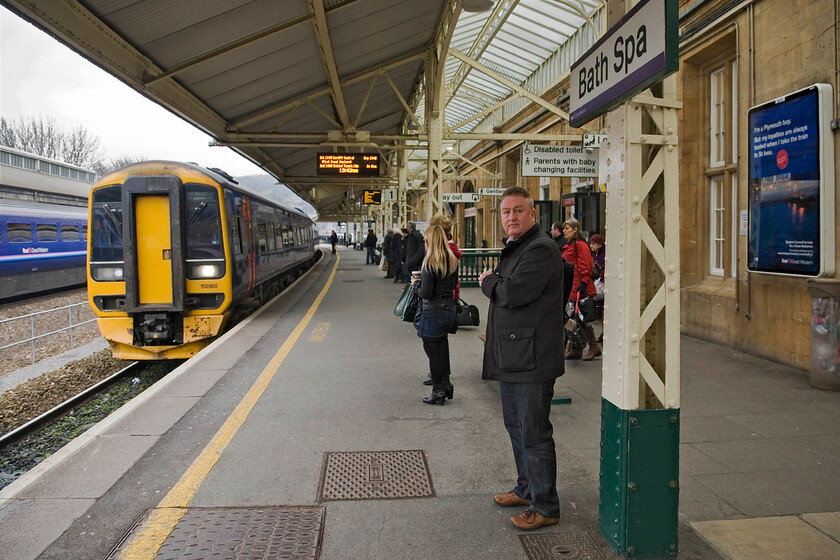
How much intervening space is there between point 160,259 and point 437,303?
558cm

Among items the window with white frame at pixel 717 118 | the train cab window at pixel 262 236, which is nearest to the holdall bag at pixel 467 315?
the window with white frame at pixel 717 118

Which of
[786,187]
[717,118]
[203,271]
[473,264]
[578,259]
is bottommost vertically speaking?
[473,264]

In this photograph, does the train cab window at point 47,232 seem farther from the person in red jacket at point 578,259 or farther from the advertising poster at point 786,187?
the advertising poster at point 786,187

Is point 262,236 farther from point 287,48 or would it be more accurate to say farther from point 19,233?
point 19,233

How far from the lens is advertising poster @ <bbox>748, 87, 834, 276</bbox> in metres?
Answer: 6.79

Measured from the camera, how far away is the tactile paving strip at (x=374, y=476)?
4.00 metres

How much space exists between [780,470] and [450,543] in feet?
8.24

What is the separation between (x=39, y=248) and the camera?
64.0 ft

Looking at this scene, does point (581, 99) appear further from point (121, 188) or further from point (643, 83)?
point (121, 188)

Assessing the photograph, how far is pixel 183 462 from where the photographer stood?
4.55 metres

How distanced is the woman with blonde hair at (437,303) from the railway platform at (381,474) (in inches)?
11.2

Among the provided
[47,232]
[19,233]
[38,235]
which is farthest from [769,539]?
[47,232]

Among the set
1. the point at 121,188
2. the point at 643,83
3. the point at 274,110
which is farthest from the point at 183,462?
the point at 274,110

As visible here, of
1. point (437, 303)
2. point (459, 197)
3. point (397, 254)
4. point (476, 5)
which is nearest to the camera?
point (437, 303)
